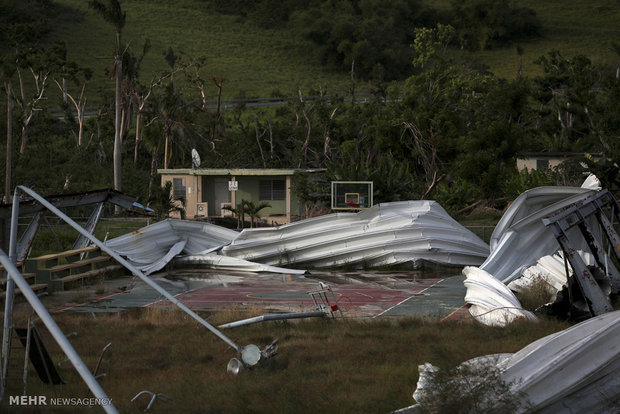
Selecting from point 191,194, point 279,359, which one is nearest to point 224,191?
point 191,194

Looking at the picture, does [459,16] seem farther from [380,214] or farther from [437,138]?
[380,214]

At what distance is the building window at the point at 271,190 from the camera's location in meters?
36.5

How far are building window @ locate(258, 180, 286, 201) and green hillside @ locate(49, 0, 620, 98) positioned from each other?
35.5m

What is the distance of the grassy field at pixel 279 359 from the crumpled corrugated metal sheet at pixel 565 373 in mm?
963

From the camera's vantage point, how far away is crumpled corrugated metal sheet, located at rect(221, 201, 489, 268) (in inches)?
934

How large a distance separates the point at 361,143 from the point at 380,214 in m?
20.8

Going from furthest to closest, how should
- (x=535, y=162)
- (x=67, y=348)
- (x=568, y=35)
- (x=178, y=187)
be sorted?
(x=568, y=35) → (x=535, y=162) → (x=178, y=187) → (x=67, y=348)

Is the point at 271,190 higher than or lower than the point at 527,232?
lower

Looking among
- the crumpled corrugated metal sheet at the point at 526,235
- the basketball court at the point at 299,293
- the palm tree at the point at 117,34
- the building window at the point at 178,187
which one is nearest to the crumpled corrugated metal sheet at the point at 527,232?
the crumpled corrugated metal sheet at the point at 526,235

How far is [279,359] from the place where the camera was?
10750 mm

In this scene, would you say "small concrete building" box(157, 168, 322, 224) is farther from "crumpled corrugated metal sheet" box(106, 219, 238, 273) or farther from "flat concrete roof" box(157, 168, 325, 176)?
"crumpled corrugated metal sheet" box(106, 219, 238, 273)

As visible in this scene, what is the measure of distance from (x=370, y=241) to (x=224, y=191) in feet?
46.5

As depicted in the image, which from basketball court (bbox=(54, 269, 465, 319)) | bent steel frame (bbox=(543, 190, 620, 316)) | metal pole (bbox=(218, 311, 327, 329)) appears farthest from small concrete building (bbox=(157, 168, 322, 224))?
metal pole (bbox=(218, 311, 327, 329))

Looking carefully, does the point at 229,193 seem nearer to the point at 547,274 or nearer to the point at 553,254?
the point at 553,254
